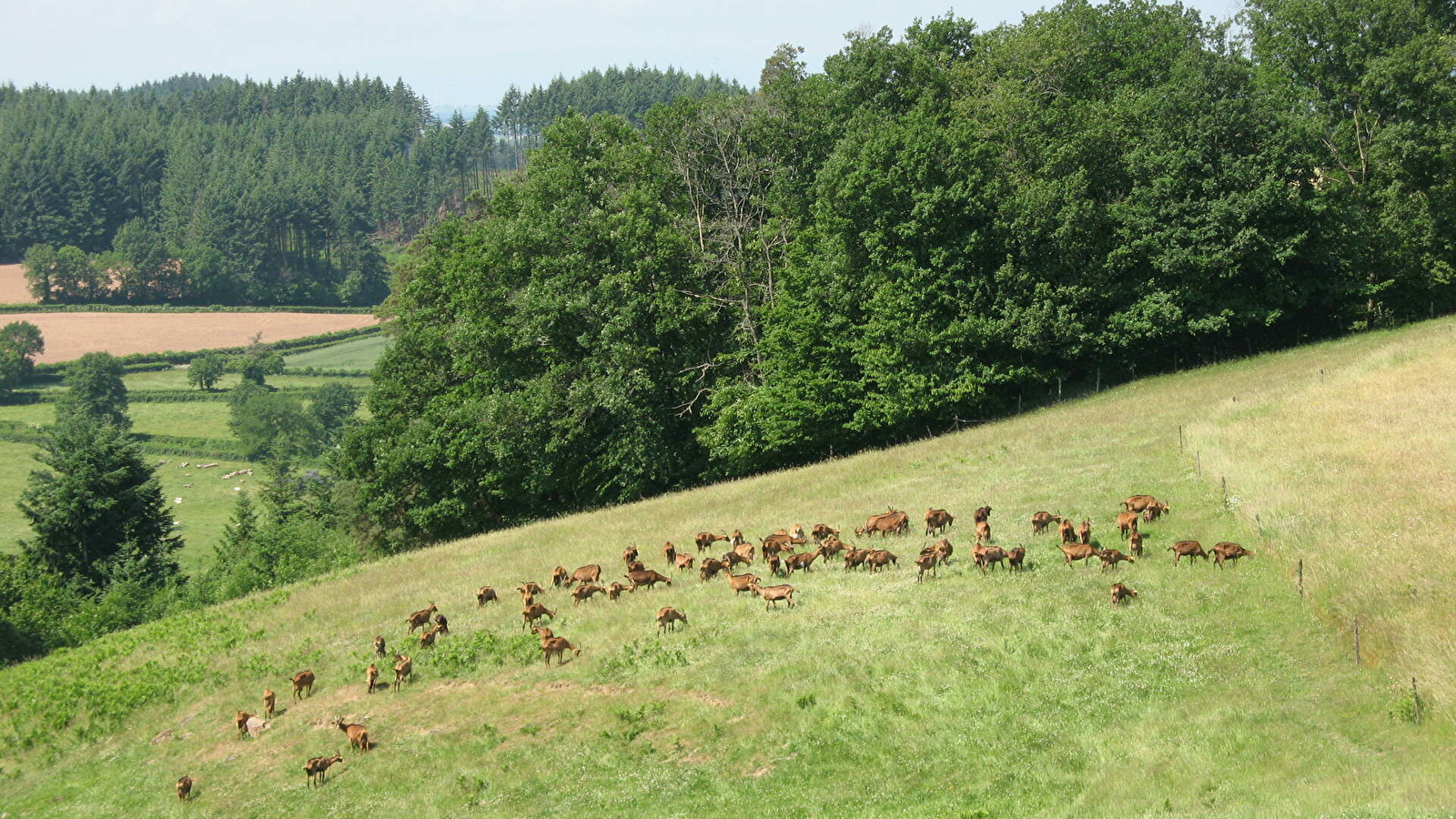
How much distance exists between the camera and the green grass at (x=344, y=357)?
16100 cm

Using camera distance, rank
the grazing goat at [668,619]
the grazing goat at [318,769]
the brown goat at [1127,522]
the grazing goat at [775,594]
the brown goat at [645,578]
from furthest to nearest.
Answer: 1. the brown goat at [645,578]
2. the brown goat at [1127,522]
3. the grazing goat at [775,594]
4. the grazing goat at [668,619]
5. the grazing goat at [318,769]

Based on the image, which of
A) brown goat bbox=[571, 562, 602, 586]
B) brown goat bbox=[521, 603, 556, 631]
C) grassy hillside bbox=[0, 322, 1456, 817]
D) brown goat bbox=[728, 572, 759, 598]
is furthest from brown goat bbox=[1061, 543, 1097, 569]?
brown goat bbox=[521, 603, 556, 631]

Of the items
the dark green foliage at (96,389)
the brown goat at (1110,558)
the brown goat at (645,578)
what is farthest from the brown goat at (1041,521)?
the dark green foliage at (96,389)

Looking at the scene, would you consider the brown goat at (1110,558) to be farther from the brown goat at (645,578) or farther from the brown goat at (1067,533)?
the brown goat at (645,578)

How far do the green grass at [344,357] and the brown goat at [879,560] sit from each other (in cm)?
14028

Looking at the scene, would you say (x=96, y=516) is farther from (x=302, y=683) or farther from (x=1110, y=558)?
(x=1110, y=558)

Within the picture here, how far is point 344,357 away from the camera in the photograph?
166250 millimetres

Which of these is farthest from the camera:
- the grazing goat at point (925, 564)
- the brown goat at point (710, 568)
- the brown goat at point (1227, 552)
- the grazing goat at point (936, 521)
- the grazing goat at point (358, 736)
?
the grazing goat at point (936, 521)

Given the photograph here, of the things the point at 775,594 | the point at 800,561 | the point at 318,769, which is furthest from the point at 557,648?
the point at 800,561

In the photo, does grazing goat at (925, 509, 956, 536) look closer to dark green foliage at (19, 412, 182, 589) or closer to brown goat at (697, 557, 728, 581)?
brown goat at (697, 557, 728, 581)

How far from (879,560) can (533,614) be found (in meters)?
8.94

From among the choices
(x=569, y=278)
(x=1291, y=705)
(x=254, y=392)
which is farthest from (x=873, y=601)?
(x=254, y=392)

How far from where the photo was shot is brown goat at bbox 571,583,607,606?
28984 mm

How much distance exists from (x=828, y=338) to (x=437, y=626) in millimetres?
29760
